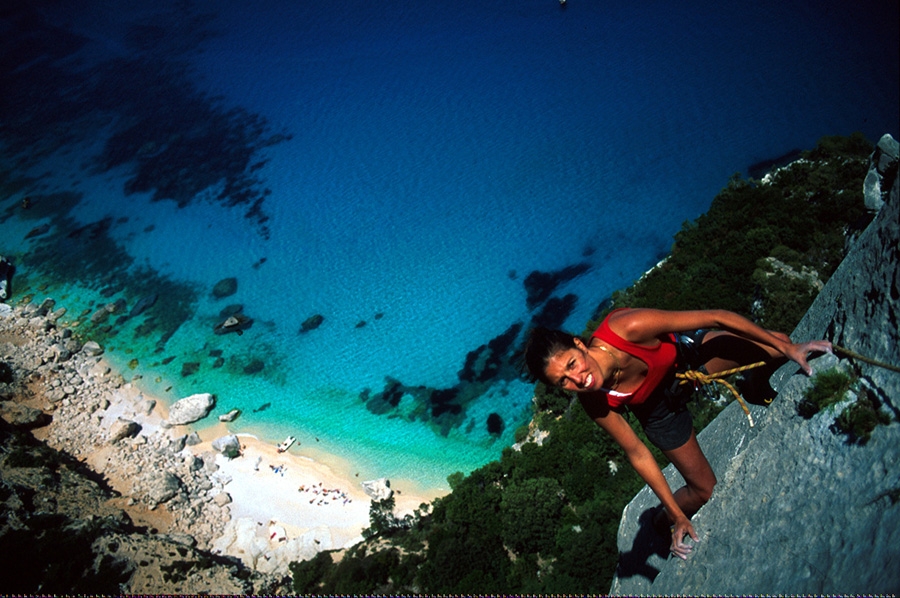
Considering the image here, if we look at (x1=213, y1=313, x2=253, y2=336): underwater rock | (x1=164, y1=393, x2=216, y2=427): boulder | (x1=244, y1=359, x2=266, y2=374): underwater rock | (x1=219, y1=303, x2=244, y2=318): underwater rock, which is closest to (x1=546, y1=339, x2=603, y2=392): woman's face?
(x1=164, y1=393, x2=216, y2=427): boulder

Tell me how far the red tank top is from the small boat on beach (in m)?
18.3

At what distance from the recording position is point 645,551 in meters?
7.29

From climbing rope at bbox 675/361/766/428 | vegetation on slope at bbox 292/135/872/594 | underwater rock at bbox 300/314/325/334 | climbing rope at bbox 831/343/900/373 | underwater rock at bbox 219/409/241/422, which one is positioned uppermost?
climbing rope at bbox 831/343/900/373

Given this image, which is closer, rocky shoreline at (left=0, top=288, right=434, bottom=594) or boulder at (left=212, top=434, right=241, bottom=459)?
rocky shoreline at (left=0, top=288, right=434, bottom=594)

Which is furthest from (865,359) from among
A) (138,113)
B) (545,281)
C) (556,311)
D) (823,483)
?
(138,113)

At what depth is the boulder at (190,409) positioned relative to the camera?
71.6 ft

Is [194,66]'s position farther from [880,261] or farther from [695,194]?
[880,261]

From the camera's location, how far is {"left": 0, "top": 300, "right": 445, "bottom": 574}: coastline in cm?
1773

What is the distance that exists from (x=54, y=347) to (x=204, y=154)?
683 inches

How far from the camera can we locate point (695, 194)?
24.7m

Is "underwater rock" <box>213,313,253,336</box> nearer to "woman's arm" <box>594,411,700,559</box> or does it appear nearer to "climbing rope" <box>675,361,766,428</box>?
"woman's arm" <box>594,411,700,559</box>

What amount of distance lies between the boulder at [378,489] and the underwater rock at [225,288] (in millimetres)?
14557

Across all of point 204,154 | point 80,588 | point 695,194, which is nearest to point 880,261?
point 80,588

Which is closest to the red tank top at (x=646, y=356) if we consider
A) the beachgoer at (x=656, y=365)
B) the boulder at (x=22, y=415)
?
the beachgoer at (x=656, y=365)
